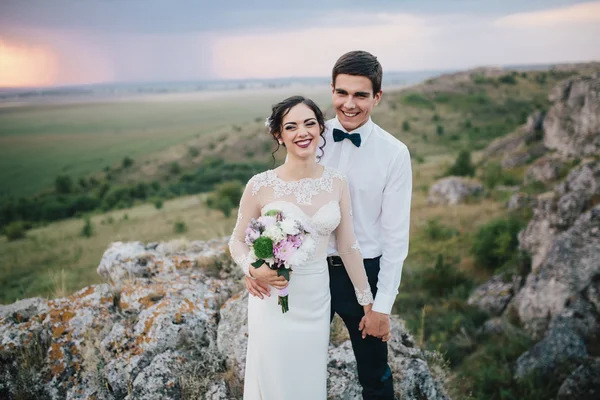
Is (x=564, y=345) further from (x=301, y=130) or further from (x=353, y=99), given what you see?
(x=301, y=130)

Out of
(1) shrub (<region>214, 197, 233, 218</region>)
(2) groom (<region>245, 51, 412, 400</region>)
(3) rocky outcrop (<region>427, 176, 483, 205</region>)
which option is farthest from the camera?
(1) shrub (<region>214, 197, 233, 218</region>)

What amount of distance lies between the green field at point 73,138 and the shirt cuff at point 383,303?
3453cm

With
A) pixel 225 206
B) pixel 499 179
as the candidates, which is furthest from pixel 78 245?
pixel 499 179

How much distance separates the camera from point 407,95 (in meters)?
59.3

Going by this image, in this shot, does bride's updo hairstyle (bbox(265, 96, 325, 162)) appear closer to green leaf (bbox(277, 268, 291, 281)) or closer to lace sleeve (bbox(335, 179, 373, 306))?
lace sleeve (bbox(335, 179, 373, 306))

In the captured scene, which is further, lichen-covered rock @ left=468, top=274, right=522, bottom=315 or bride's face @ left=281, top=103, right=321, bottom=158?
lichen-covered rock @ left=468, top=274, right=522, bottom=315

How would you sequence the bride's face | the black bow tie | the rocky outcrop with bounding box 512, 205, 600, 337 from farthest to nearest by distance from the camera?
the rocky outcrop with bounding box 512, 205, 600, 337 < the black bow tie < the bride's face

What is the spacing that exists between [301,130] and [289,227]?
2.41ft

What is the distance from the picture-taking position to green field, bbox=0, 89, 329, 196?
53094mm

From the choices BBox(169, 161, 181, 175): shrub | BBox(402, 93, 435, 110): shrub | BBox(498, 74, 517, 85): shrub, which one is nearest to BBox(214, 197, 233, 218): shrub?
BBox(169, 161, 181, 175): shrub

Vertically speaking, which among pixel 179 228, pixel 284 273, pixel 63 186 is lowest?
pixel 63 186

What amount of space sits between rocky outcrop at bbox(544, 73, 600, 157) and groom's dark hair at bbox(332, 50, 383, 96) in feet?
52.2

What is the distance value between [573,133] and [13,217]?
3738cm

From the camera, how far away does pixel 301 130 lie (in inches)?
109
